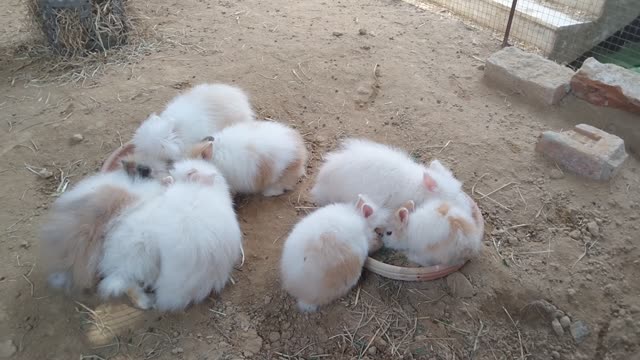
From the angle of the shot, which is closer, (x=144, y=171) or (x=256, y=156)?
(x=144, y=171)

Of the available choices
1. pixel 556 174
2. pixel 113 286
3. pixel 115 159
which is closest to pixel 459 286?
pixel 556 174

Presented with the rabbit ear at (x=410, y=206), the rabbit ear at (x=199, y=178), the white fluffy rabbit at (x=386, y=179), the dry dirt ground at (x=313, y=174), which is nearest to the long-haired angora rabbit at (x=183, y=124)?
the rabbit ear at (x=199, y=178)

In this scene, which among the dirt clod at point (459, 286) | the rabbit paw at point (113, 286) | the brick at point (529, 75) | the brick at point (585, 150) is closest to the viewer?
the rabbit paw at point (113, 286)

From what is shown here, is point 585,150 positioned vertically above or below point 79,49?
below

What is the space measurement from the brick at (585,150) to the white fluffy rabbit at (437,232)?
1067mm

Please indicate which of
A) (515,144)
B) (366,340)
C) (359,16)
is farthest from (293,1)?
(366,340)

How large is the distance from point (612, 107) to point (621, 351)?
2123 mm

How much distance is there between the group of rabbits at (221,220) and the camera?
2.58 metres

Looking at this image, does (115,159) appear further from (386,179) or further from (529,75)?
(529,75)

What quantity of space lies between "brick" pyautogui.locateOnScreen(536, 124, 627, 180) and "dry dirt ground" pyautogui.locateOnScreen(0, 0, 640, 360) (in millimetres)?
114

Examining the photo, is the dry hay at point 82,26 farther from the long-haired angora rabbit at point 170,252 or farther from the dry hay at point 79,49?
the long-haired angora rabbit at point 170,252

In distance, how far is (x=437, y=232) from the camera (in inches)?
108

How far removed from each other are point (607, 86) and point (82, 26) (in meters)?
4.66

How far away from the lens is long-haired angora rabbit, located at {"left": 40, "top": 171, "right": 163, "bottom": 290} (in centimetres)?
262
